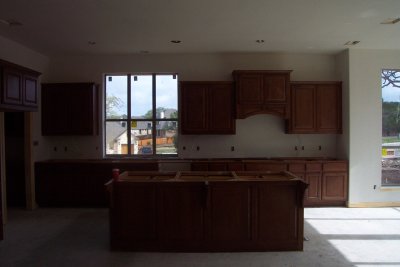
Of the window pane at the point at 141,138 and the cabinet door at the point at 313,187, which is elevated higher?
the window pane at the point at 141,138

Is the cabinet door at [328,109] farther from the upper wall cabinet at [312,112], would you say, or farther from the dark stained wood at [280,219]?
the dark stained wood at [280,219]

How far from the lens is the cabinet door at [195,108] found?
6.00m

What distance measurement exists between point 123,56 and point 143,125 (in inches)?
59.2

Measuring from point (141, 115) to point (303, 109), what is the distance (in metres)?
3.36

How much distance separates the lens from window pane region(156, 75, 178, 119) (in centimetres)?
649

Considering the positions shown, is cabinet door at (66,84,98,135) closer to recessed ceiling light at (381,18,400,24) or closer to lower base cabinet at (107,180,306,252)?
lower base cabinet at (107,180,306,252)

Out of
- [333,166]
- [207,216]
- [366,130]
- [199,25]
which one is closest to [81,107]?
[199,25]

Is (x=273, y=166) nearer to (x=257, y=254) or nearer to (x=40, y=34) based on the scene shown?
(x=257, y=254)

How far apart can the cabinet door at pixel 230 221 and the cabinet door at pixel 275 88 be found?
270 centimetres

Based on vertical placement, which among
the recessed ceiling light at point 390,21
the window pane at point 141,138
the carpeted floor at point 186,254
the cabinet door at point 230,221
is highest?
the recessed ceiling light at point 390,21

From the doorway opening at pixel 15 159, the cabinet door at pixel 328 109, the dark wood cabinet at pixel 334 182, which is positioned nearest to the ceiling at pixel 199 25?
the cabinet door at pixel 328 109

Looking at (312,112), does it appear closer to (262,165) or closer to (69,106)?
(262,165)

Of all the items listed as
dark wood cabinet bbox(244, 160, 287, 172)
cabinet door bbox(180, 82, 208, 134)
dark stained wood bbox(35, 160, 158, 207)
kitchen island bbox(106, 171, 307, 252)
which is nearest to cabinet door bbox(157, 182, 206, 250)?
kitchen island bbox(106, 171, 307, 252)

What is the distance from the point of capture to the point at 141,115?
21.5ft
